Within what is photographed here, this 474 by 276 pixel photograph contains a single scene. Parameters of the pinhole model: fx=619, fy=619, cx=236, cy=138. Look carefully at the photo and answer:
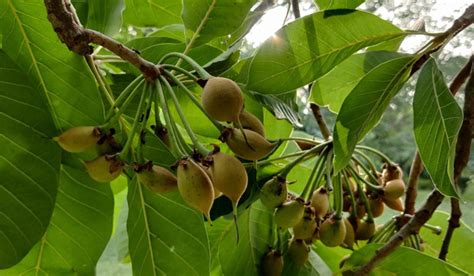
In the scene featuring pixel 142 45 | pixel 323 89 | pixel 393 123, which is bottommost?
pixel 393 123

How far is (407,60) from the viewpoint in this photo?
2.38ft

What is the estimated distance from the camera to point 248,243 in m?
0.90

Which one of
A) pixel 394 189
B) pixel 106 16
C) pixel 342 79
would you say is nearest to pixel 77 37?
pixel 106 16

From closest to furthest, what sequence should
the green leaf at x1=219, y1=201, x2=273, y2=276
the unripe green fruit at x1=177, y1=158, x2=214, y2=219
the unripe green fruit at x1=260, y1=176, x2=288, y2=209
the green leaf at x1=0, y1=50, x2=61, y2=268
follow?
the unripe green fruit at x1=177, y1=158, x2=214, y2=219 < the green leaf at x1=0, y1=50, x2=61, y2=268 < the unripe green fruit at x1=260, y1=176, x2=288, y2=209 < the green leaf at x1=219, y1=201, x2=273, y2=276

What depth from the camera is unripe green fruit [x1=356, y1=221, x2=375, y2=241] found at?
36.4 inches

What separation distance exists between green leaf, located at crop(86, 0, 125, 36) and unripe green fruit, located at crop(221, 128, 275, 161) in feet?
1.04

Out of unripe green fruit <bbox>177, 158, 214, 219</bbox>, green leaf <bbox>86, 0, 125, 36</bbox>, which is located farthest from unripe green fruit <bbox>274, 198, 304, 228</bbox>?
green leaf <bbox>86, 0, 125, 36</bbox>

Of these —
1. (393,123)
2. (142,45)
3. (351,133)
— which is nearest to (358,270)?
(351,133)

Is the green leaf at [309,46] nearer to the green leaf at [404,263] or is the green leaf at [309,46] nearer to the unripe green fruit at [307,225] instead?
the unripe green fruit at [307,225]

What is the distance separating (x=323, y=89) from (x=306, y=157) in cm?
12

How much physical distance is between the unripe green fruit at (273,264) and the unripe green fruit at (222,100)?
1.15 feet

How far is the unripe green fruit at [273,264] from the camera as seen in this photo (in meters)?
0.86

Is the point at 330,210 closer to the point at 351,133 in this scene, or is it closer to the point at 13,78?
the point at 351,133

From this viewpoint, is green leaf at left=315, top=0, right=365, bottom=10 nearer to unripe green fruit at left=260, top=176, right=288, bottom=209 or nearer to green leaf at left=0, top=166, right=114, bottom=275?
unripe green fruit at left=260, top=176, right=288, bottom=209
